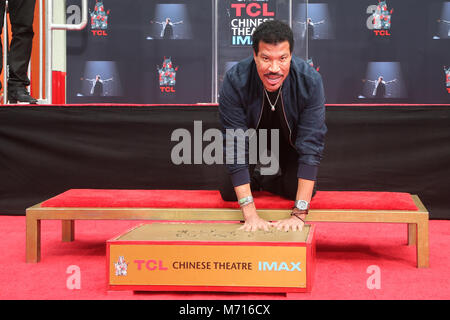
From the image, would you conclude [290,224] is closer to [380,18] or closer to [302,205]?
[302,205]

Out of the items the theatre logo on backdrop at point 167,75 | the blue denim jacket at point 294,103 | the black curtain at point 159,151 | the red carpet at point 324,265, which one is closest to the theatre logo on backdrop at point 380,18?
the theatre logo on backdrop at point 167,75

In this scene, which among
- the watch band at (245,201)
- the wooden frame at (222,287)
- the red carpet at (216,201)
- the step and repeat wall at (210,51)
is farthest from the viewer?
the step and repeat wall at (210,51)

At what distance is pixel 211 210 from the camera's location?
1.93 meters

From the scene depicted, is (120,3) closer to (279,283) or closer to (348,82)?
(348,82)

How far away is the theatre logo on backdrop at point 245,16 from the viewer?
3912 millimetres

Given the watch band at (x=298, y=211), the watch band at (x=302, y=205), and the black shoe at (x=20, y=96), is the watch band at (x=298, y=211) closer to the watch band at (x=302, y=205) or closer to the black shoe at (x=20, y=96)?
the watch band at (x=302, y=205)

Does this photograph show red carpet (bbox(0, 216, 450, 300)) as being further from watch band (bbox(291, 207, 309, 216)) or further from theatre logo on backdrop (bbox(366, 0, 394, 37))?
theatre logo on backdrop (bbox(366, 0, 394, 37))

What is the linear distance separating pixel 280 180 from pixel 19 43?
1.91 meters

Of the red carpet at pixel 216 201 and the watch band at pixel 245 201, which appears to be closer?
the watch band at pixel 245 201

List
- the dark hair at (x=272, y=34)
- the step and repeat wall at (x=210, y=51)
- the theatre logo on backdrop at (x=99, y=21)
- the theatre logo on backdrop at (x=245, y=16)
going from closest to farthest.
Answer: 1. the dark hair at (x=272, y=34)
2. the theatre logo on backdrop at (x=245, y=16)
3. the step and repeat wall at (x=210, y=51)
4. the theatre logo on backdrop at (x=99, y=21)

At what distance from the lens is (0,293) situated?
5.07 feet

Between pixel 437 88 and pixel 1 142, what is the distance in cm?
354

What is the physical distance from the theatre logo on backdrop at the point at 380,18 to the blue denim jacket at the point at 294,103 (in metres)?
2.93

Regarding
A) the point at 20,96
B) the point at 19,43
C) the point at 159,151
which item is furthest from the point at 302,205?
the point at 19,43
